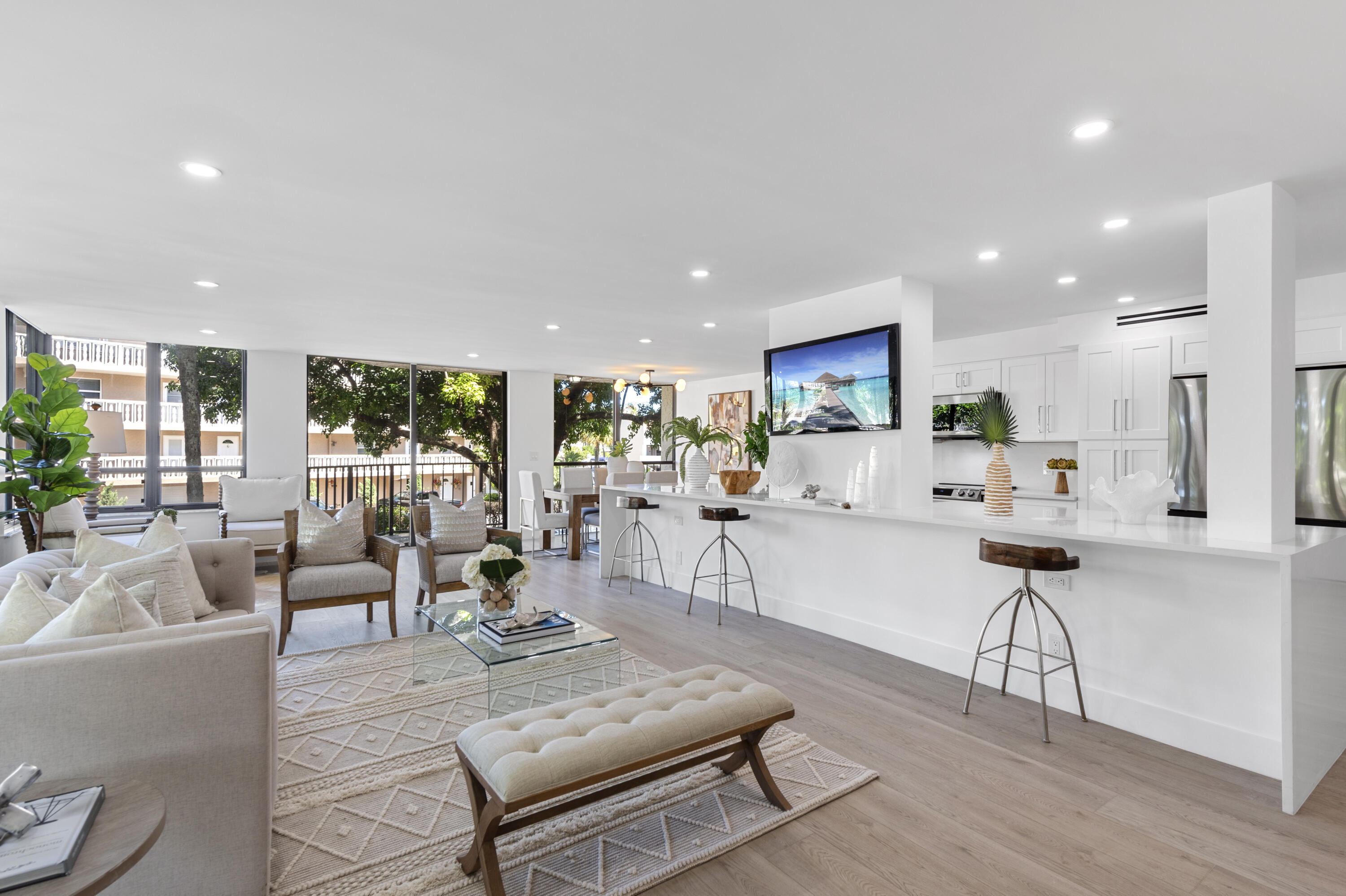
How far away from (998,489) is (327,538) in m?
4.24

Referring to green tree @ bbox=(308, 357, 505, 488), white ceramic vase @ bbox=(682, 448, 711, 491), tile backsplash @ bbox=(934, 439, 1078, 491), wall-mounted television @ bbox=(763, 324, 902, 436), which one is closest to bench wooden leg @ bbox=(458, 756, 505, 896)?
Answer: wall-mounted television @ bbox=(763, 324, 902, 436)

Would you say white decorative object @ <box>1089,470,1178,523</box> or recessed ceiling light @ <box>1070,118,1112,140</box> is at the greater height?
recessed ceiling light @ <box>1070,118,1112,140</box>

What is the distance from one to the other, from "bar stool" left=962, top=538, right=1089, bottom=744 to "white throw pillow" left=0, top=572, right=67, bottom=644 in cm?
341

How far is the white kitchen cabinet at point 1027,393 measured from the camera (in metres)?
6.03

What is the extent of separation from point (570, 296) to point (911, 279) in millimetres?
2467

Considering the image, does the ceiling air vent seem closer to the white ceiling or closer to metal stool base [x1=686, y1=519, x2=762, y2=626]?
the white ceiling

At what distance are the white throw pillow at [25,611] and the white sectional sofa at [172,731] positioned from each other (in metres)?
0.24

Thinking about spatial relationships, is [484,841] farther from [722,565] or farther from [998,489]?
[722,565]

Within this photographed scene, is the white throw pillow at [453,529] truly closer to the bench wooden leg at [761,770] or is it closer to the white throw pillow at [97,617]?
the white throw pillow at [97,617]

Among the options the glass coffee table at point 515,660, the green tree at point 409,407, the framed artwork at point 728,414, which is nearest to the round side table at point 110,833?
the glass coffee table at point 515,660

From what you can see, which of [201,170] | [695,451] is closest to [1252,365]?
[695,451]

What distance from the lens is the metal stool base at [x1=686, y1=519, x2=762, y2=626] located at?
508 cm

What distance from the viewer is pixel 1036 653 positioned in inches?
130

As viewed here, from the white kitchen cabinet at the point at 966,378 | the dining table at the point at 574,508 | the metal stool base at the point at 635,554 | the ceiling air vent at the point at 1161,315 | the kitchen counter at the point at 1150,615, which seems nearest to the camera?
the kitchen counter at the point at 1150,615
